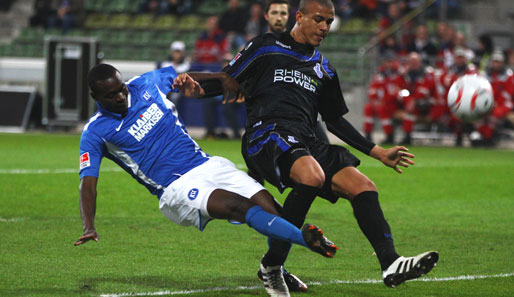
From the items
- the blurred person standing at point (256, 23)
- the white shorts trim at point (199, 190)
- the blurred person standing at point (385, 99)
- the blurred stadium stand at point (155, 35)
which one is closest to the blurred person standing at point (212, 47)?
the blurred person standing at point (256, 23)

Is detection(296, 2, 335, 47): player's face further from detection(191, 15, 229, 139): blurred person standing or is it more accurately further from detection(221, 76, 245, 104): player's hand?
detection(191, 15, 229, 139): blurred person standing

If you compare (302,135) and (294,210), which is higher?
(302,135)

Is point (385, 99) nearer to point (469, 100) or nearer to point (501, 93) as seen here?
point (501, 93)

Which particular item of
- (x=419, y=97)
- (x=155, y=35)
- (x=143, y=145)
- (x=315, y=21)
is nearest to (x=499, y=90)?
(x=419, y=97)

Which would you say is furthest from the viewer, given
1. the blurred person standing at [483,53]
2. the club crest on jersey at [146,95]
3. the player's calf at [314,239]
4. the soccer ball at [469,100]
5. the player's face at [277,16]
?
the blurred person standing at [483,53]

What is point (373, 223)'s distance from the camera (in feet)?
17.8

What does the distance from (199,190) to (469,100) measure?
774 centimetres

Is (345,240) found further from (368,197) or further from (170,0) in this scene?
(170,0)

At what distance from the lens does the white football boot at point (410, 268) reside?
5027mm

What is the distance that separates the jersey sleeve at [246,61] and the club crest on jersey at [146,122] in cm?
53

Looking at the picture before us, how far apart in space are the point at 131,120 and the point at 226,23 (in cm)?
1778

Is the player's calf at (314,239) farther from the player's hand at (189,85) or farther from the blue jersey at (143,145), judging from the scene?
the player's hand at (189,85)

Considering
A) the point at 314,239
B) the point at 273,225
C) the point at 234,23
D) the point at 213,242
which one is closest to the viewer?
the point at 314,239

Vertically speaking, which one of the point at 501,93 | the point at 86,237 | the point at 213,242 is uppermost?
the point at 86,237
